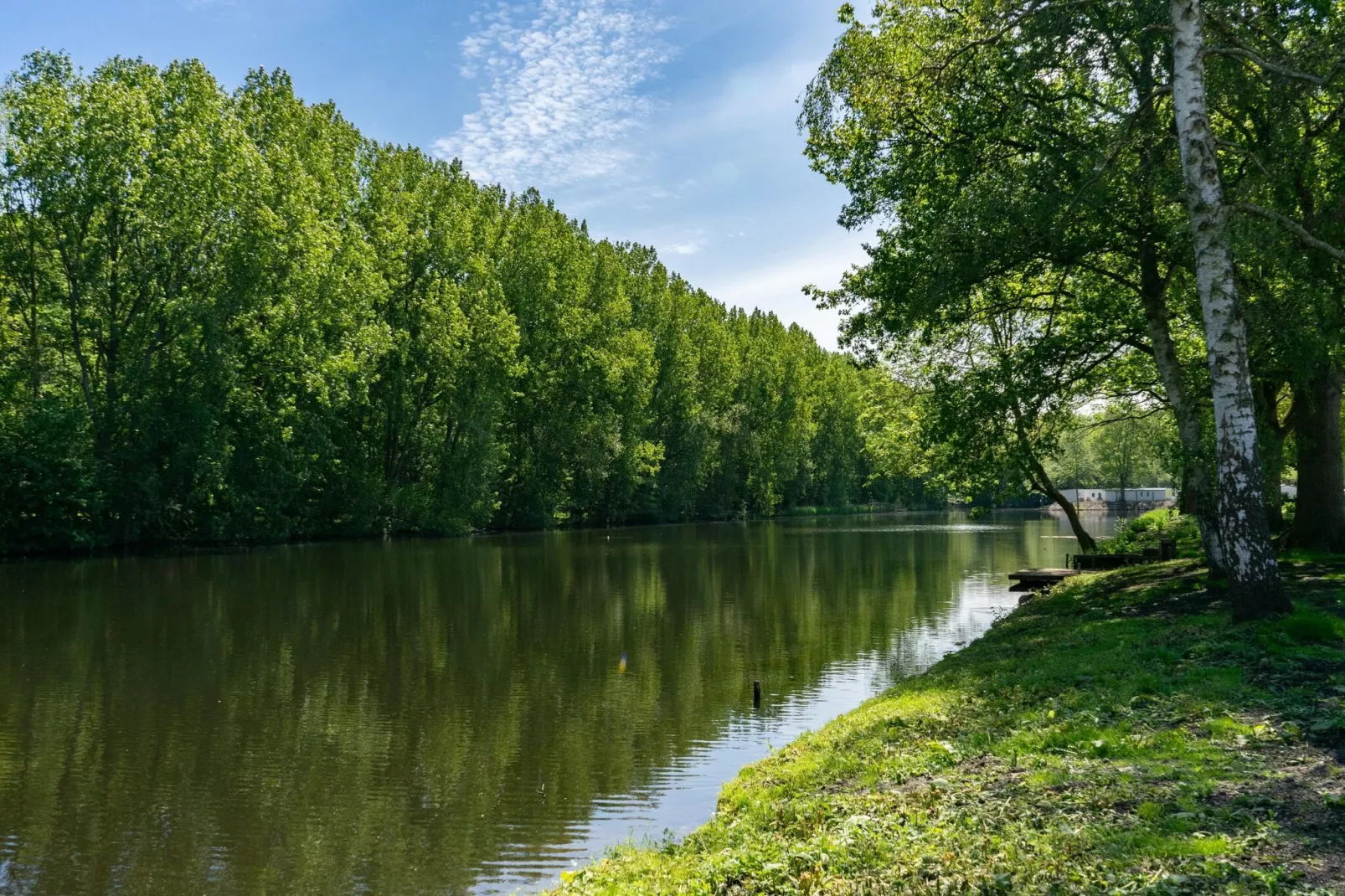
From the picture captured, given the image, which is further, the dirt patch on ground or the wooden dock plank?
the wooden dock plank

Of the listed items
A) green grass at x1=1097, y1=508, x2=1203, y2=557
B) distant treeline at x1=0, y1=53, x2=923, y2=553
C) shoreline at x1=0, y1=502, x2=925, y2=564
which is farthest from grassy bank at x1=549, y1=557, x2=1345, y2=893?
shoreline at x1=0, y1=502, x2=925, y2=564

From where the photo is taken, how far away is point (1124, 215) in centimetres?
1877

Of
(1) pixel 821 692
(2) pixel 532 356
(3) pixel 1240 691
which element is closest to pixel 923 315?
(1) pixel 821 692

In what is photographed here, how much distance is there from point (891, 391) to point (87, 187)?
113 feet

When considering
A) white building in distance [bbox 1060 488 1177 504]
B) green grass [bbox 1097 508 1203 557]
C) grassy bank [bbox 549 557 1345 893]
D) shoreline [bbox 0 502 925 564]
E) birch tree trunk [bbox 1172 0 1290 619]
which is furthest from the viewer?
white building in distance [bbox 1060 488 1177 504]

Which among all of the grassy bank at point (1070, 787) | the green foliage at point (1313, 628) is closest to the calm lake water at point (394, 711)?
the grassy bank at point (1070, 787)

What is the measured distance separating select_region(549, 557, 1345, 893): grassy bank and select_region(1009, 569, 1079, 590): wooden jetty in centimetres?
1583

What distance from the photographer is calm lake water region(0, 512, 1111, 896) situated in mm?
9297

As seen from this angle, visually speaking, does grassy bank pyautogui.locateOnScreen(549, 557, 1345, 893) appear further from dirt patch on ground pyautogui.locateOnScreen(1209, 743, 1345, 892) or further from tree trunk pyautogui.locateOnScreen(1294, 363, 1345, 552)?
tree trunk pyautogui.locateOnScreen(1294, 363, 1345, 552)

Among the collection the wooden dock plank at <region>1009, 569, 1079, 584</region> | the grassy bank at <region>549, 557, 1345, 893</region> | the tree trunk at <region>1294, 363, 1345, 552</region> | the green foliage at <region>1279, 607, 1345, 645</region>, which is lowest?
the wooden dock plank at <region>1009, 569, 1079, 584</region>

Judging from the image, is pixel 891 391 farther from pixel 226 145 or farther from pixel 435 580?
pixel 226 145

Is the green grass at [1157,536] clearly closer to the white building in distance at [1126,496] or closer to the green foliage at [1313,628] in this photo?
the green foliage at [1313,628]

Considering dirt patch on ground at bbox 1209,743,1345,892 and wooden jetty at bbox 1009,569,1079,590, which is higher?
dirt patch on ground at bbox 1209,743,1345,892

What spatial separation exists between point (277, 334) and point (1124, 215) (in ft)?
131
